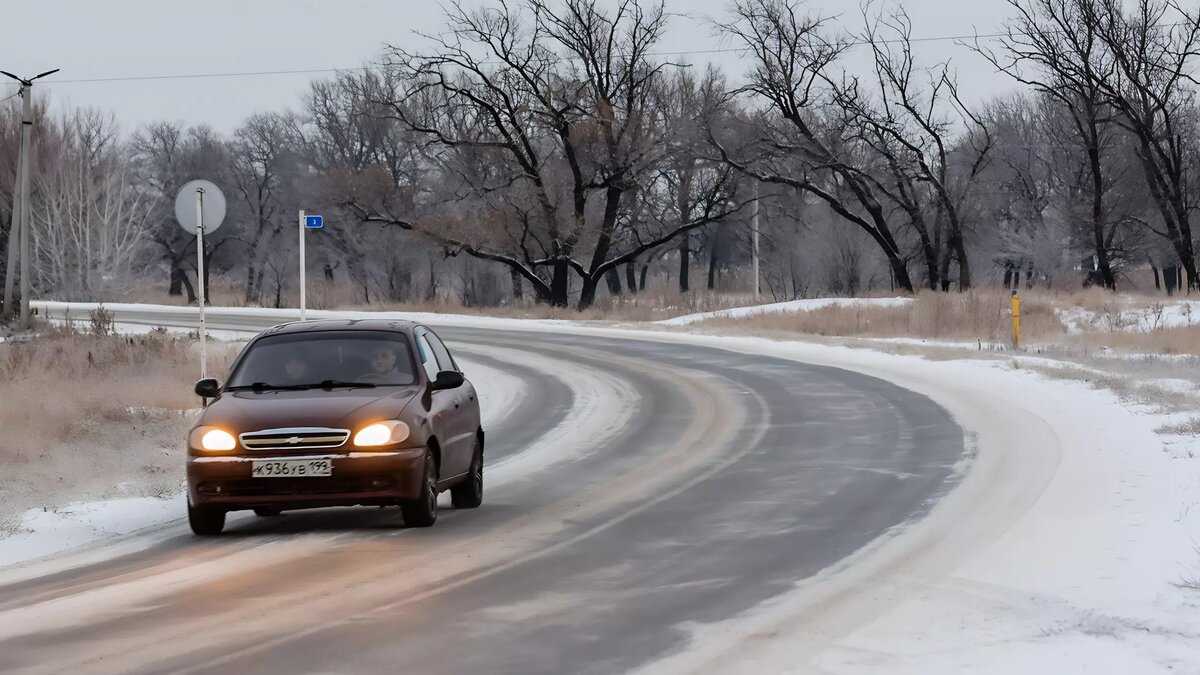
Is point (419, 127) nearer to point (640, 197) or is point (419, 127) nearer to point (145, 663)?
point (640, 197)

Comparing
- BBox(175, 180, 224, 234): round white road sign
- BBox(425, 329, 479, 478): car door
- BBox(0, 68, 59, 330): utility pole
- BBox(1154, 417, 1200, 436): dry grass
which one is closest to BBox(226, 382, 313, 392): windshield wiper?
BBox(425, 329, 479, 478): car door

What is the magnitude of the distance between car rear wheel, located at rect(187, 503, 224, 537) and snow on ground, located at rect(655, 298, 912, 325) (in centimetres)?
3354

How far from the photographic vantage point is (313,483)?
33.4 ft

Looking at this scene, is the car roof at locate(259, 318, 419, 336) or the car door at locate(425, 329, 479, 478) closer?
the car door at locate(425, 329, 479, 478)

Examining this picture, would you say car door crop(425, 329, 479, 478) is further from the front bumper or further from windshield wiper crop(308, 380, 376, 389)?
the front bumper

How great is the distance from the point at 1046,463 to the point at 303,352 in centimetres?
667

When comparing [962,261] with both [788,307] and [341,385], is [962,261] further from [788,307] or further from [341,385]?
[341,385]

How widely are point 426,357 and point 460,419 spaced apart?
1.82 feet

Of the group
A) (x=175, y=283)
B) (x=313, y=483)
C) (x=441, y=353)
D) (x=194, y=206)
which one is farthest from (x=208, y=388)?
(x=175, y=283)

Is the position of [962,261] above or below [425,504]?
above

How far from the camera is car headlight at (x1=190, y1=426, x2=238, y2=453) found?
1031 cm

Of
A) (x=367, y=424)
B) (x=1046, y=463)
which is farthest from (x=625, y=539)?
(x=1046, y=463)

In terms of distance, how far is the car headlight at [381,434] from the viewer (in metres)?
10.3

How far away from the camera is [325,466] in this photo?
1019cm
